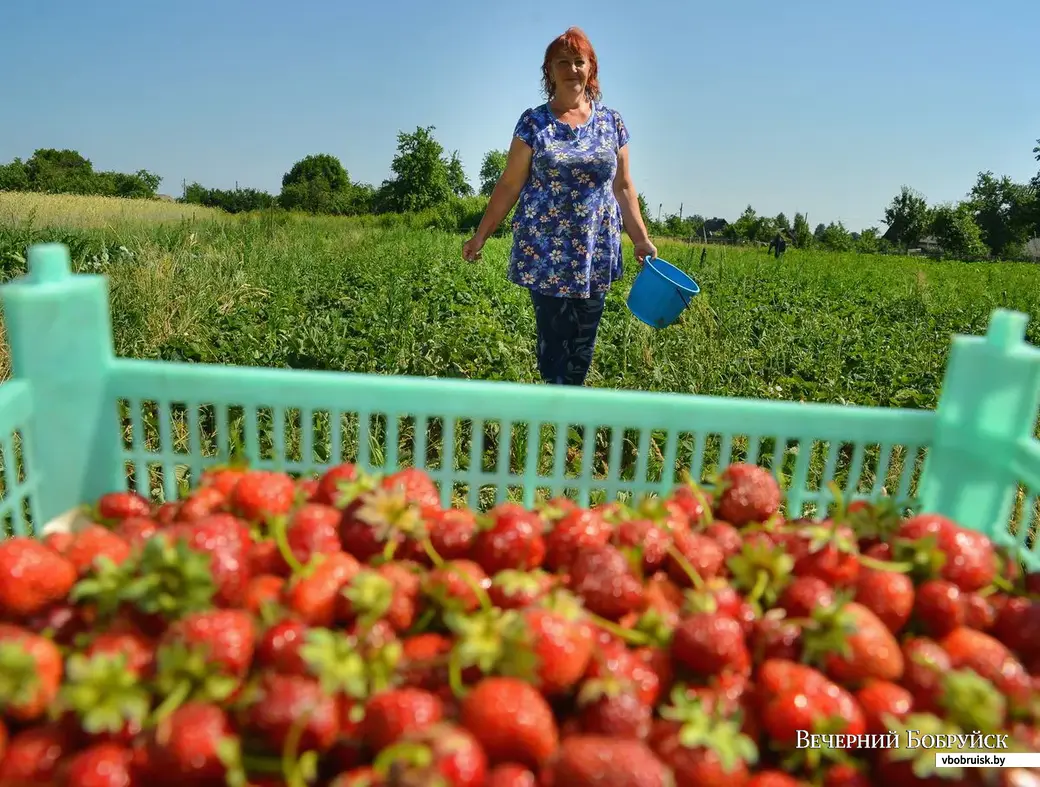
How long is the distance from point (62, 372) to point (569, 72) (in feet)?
7.35

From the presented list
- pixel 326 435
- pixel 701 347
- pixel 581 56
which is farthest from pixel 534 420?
pixel 701 347

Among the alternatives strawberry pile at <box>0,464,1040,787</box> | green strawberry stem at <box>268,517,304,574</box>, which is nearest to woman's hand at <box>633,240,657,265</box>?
Result: strawberry pile at <box>0,464,1040,787</box>

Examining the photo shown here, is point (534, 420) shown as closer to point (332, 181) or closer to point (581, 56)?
point (581, 56)

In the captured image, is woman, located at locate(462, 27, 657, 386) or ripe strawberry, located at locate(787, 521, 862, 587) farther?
woman, located at locate(462, 27, 657, 386)

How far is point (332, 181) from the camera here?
77.4 m

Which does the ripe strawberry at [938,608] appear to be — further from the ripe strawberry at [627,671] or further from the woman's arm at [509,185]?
the woman's arm at [509,185]

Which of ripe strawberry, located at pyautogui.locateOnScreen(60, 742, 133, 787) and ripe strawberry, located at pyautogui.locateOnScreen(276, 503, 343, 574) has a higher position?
ripe strawberry, located at pyautogui.locateOnScreen(276, 503, 343, 574)

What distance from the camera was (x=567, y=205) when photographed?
322 cm

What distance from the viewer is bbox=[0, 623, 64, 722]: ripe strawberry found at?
0.96 metres

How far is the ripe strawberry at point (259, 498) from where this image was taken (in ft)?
4.51

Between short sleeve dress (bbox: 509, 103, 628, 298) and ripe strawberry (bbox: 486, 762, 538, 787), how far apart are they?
8.35ft

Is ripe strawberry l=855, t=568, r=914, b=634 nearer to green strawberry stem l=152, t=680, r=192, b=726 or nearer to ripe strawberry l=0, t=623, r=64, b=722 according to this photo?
green strawberry stem l=152, t=680, r=192, b=726

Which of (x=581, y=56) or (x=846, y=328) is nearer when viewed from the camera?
(x=581, y=56)

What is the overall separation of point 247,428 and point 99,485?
1.09 feet
